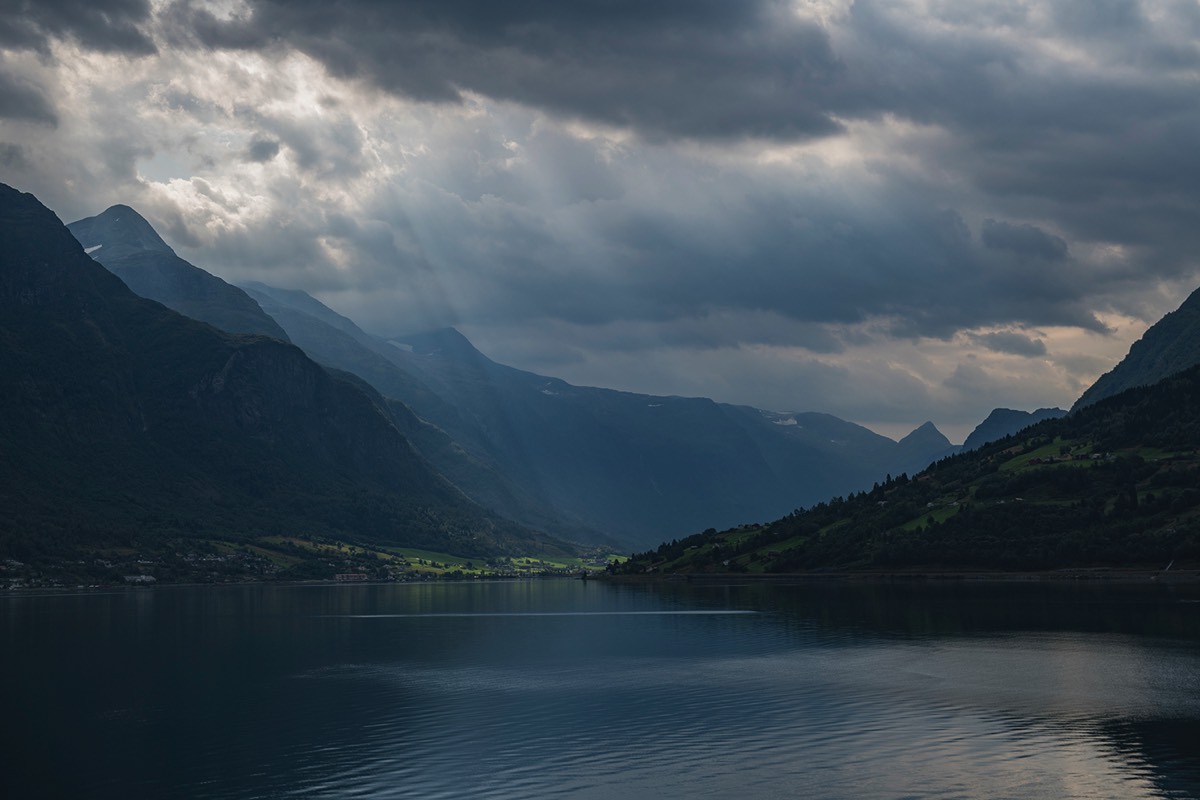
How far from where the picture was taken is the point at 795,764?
79750 mm

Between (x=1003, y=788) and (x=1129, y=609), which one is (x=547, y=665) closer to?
(x=1003, y=788)

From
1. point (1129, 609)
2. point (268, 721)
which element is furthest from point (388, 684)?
point (1129, 609)

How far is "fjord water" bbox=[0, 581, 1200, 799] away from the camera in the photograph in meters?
75.4

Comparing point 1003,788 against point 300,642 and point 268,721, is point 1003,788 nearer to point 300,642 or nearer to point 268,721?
point 268,721

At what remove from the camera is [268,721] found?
101438 mm

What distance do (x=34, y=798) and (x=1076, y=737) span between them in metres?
75.0

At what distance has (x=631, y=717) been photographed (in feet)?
331

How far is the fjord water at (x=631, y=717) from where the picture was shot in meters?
75.4

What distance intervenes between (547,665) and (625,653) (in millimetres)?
16011

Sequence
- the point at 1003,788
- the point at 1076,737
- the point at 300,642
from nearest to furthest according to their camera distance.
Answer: the point at 1003,788
the point at 1076,737
the point at 300,642

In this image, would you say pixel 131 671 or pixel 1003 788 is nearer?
pixel 1003 788

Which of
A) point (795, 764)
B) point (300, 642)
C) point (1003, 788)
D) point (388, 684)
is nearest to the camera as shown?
point (1003, 788)

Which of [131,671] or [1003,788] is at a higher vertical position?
[131,671]

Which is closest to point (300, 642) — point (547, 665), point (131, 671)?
point (131, 671)
